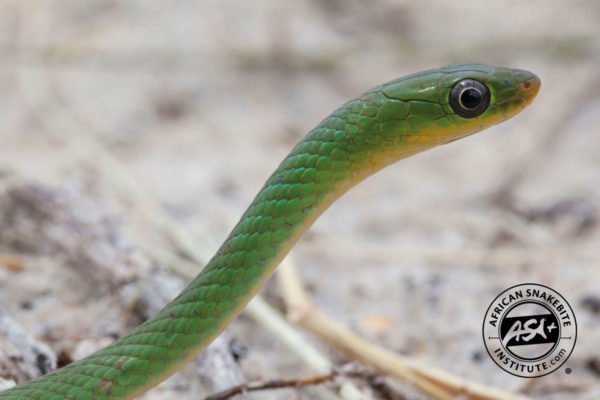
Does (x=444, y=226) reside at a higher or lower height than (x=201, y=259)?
higher

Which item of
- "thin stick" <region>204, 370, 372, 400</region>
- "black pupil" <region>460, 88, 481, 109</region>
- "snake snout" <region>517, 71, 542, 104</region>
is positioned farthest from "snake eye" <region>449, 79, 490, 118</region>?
"thin stick" <region>204, 370, 372, 400</region>

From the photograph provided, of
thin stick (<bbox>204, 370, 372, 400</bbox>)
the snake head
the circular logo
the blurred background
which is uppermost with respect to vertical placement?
the blurred background

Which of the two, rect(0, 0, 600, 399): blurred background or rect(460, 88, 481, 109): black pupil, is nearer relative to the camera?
rect(460, 88, 481, 109): black pupil

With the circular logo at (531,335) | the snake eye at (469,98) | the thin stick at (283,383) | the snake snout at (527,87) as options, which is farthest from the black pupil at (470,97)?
the thin stick at (283,383)

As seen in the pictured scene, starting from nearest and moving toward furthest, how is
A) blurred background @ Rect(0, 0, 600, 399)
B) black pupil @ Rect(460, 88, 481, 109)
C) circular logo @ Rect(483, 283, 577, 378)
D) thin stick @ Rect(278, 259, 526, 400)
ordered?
black pupil @ Rect(460, 88, 481, 109) → thin stick @ Rect(278, 259, 526, 400) → circular logo @ Rect(483, 283, 577, 378) → blurred background @ Rect(0, 0, 600, 399)

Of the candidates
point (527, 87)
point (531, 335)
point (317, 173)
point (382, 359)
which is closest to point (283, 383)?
point (382, 359)

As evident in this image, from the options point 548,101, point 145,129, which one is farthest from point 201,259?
point 548,101

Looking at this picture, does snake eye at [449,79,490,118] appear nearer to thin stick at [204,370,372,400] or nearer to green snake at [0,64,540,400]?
green snake at [0,64,540,400]

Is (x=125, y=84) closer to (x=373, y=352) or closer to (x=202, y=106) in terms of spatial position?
(x=202, y=106)

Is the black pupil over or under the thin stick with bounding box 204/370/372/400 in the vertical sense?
over
